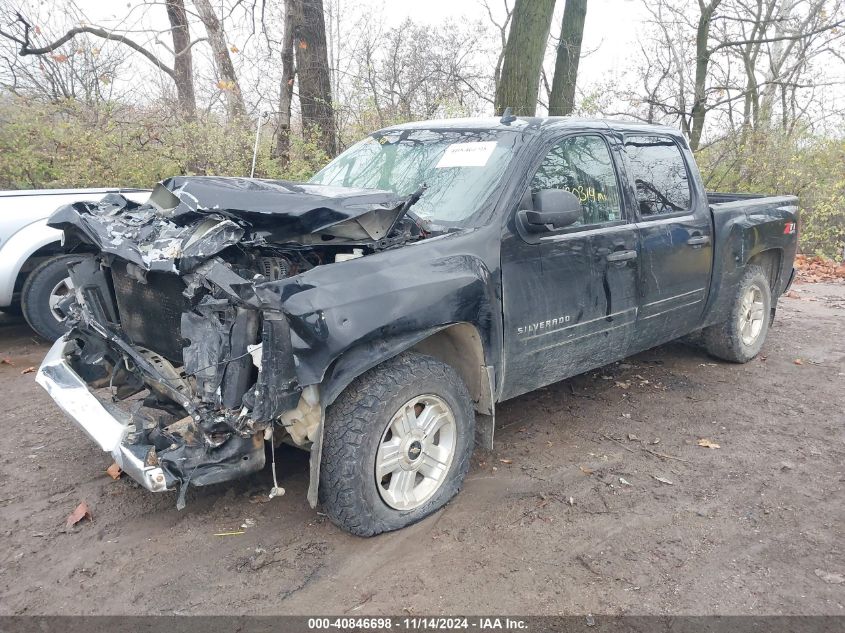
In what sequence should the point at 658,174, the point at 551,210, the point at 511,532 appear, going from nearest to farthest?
1. the point at 511,532
2. the point at 551,210
3. the point at 658,174

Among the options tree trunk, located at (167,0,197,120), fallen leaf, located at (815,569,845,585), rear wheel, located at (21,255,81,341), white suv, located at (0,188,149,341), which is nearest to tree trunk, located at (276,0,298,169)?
tree trunk, located at (167,0,197,120)

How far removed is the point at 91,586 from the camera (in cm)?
278

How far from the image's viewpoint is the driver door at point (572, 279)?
359 cm

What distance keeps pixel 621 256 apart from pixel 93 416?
3.18 meters

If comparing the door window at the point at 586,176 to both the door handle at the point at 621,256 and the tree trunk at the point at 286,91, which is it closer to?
the door handle at the point at 621,256

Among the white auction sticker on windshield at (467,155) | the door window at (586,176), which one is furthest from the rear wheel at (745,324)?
the white auction sticker on windshield at (467,155)

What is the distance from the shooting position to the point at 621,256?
4172mm

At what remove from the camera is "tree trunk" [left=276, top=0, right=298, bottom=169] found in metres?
10.8

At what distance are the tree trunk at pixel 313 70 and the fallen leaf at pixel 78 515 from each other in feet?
27.7

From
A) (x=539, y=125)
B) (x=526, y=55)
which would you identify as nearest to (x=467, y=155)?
(x=539, y=125)

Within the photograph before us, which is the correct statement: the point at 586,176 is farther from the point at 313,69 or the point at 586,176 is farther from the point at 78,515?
the point at 313,69

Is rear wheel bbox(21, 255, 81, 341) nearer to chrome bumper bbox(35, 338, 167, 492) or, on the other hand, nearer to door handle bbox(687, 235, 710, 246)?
chrome bumper bbox(35, 338, 167, 492)

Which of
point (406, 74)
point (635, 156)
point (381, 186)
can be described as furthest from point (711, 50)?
point (381, 186)

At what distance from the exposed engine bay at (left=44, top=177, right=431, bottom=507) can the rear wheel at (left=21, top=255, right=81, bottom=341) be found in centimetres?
273
